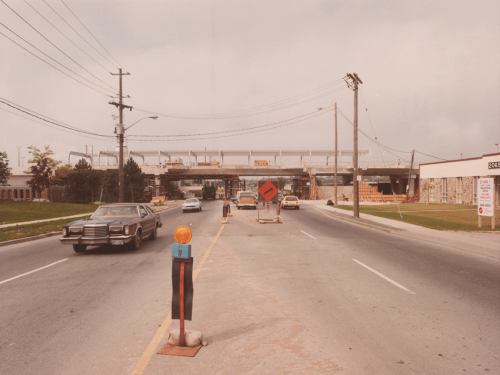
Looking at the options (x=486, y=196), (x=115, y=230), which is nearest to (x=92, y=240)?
(x=115, y=230)

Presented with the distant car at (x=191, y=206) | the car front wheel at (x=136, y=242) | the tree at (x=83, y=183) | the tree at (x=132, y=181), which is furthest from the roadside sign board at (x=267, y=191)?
the tree at (x=132, y=181)

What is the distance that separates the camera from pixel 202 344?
438cm

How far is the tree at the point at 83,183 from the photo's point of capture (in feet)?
138

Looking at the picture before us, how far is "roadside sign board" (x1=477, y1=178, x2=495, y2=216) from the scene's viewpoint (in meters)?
17.1

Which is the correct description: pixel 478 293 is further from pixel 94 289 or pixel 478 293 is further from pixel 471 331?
pixel 94 289

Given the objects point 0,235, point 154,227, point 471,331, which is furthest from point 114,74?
point 471,331

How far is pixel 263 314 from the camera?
5.46 meters

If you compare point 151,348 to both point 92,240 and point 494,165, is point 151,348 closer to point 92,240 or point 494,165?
point 92,240

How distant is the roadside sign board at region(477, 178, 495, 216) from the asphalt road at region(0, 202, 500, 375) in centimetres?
823

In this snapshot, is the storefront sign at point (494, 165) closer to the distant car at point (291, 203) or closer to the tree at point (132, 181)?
the distant car at point (291, 203)

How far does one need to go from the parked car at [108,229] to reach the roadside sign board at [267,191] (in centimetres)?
851

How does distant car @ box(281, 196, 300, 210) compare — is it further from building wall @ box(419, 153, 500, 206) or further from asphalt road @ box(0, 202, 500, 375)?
asphalt road @ box(0, 202, 500, 375)

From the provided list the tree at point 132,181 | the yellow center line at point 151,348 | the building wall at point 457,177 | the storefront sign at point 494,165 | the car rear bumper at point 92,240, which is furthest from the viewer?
the tree at point 132,181

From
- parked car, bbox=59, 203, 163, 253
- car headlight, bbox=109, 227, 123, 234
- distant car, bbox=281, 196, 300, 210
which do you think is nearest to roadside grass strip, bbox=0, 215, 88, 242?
parked car, bbox=59, 203, 163, 253
